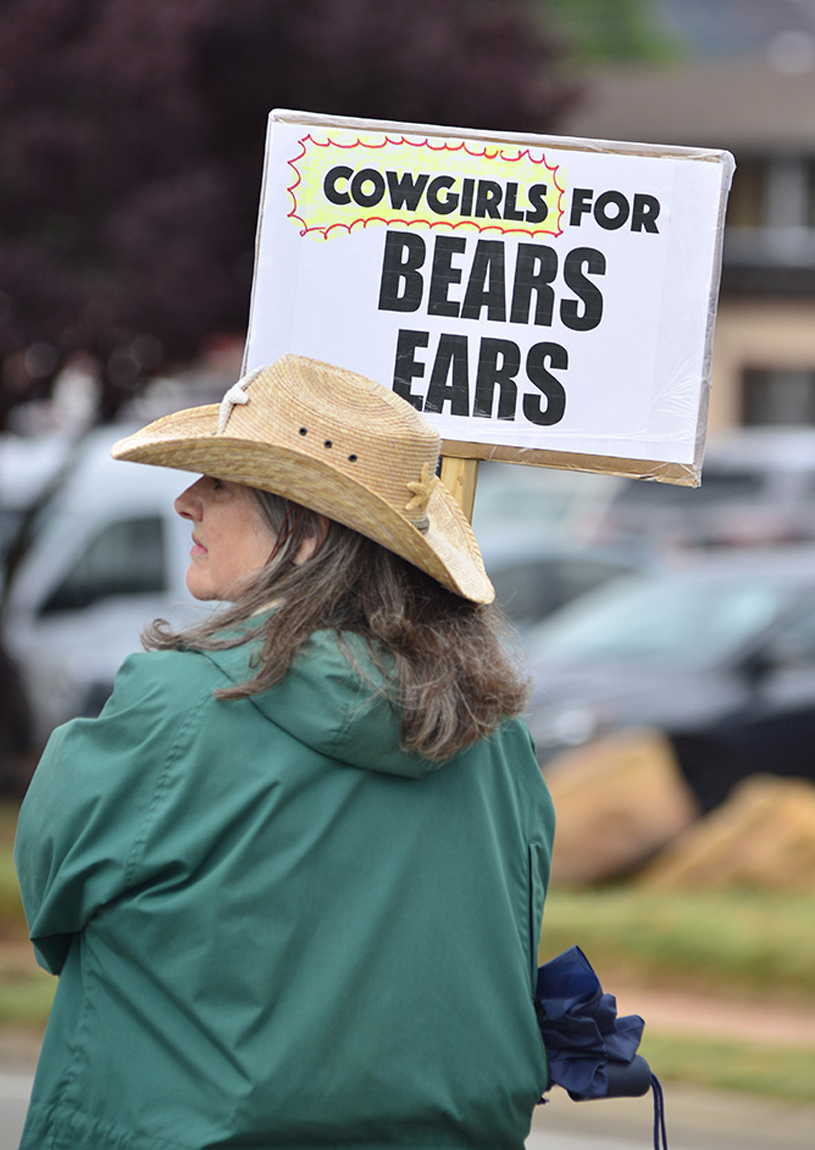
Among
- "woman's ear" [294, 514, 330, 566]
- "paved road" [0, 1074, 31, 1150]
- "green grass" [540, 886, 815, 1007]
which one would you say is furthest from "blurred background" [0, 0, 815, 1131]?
"woman's ear" [294, 514, 330, 566]

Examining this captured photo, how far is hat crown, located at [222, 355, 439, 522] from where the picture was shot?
6.63 feet

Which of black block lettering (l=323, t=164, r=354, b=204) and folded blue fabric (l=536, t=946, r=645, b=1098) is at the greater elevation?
black block lettering (l=323, t=164, r=354, b=204)

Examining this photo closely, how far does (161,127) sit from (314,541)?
737 cm

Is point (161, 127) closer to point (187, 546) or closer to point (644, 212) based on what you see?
point (187, 546)

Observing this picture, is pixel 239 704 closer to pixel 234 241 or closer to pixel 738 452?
pixel 234 241

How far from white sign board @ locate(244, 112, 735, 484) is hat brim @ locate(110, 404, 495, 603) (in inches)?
18.4

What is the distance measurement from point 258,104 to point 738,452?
10.4 metres

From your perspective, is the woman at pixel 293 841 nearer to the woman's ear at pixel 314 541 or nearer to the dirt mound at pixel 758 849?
the woman's ear at pixel 314 541

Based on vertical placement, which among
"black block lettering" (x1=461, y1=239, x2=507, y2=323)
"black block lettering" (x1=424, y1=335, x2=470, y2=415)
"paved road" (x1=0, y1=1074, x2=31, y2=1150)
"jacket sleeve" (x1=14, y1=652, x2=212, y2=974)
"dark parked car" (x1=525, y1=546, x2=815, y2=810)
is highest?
"black block lettering" (x1=461, y1=239, x2=507, y2=323)

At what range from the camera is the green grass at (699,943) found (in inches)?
231

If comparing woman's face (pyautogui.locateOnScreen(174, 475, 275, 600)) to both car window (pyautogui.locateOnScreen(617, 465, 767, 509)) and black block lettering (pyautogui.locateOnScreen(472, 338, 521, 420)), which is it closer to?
black block lettering (pyautogui.locateOnScreen(472, 338, 521, 420))

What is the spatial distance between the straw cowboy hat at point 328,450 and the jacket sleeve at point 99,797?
299 millimetres

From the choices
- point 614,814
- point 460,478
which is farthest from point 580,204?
point 614,814

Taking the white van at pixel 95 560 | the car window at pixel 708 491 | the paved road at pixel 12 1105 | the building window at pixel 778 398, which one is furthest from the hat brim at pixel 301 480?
the building window at pixel 778 398
